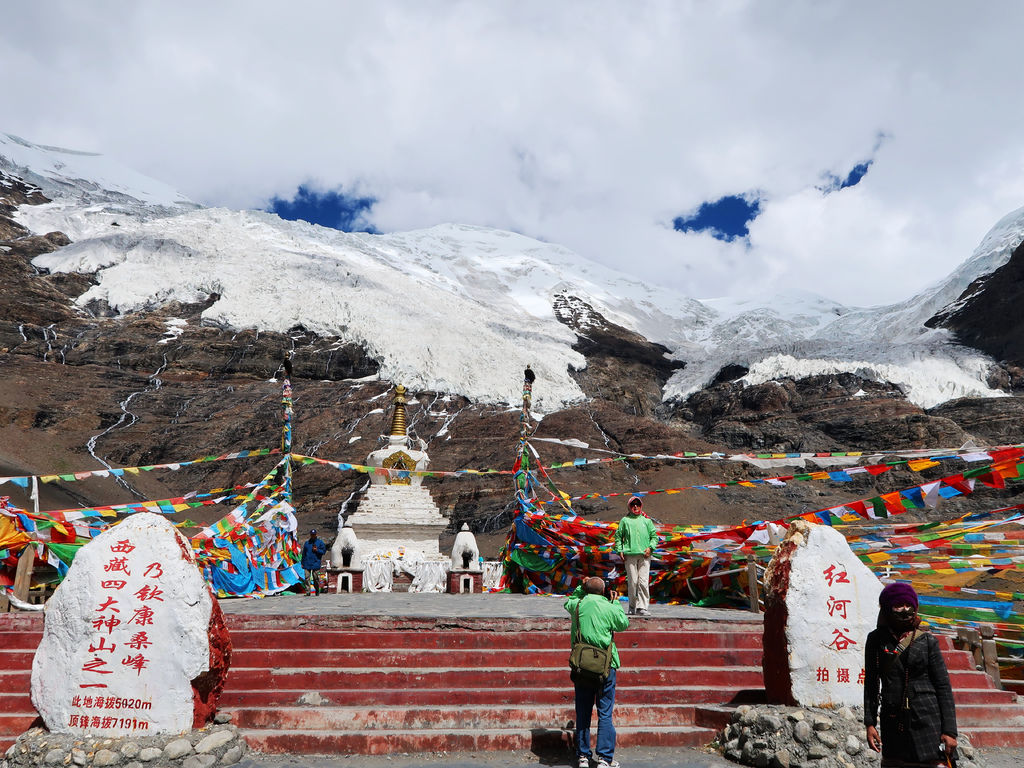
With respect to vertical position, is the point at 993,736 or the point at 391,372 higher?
the point at 391,372

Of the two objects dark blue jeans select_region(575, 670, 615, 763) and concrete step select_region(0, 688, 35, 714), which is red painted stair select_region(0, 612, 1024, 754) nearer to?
concrete step select_region(0, 688, 35, 714)

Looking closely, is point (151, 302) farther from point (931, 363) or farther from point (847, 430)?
point (931, 363)

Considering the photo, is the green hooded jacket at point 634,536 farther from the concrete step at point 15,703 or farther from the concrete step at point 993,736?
the concrete step at point 15,703

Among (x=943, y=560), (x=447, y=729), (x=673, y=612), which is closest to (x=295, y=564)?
(x=673, y=612)

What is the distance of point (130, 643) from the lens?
220 inches

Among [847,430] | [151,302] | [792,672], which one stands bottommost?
[792,672]

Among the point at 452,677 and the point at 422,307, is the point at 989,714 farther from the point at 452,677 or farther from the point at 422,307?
the point at 422,307

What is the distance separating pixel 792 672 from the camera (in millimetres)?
5871

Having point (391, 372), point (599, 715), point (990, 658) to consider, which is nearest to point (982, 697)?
point (990, 658)

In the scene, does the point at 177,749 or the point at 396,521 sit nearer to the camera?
the point at 177,749

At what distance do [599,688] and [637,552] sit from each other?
340cm

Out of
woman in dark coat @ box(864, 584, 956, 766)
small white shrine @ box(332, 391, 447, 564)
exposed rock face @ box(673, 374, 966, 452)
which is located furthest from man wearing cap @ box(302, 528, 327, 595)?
exposed rock face @ box(673, 374, 966, 452)

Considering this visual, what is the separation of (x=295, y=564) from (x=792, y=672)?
11.6 m

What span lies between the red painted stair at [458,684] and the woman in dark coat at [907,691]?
271 centimetres
